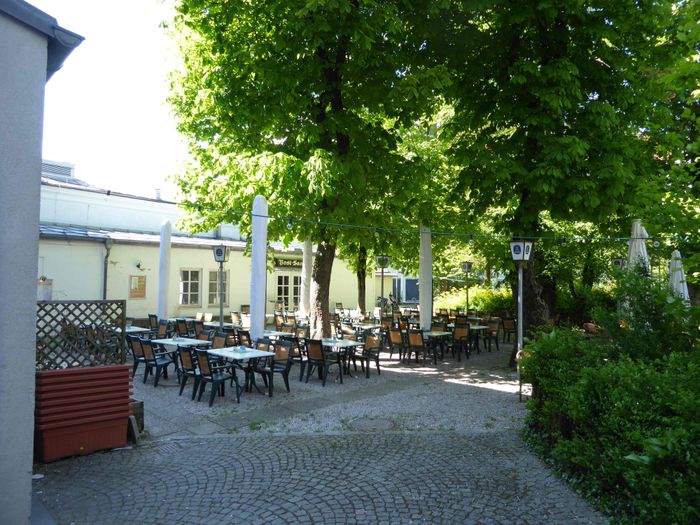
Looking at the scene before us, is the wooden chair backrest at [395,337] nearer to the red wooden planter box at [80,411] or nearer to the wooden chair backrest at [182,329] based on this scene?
the wooden chair backrest at [182,329]

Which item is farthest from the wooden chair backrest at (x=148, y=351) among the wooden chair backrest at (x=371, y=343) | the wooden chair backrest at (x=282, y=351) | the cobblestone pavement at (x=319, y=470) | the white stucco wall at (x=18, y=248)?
the white stucco wall at (x=18, y=248)

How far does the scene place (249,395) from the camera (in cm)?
942

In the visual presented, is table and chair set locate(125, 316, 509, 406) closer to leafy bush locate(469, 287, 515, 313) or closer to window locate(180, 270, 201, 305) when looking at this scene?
window locate(180, 270, 201, 305)

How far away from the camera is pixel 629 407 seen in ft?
14.2

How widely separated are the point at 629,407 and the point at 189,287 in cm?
2000

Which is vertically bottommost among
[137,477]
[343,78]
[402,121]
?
[137,477]

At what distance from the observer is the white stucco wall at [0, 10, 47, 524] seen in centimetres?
416

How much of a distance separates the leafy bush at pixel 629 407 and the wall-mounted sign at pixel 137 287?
1686cm

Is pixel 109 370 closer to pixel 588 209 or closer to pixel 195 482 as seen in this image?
pixel 195 482

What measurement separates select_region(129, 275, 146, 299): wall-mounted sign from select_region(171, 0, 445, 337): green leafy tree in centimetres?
803

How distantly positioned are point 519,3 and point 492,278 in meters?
18.5

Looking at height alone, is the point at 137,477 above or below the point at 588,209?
below

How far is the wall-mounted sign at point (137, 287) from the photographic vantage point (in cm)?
1994

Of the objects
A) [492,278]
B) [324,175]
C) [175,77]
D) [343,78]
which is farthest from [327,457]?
[492,278]
